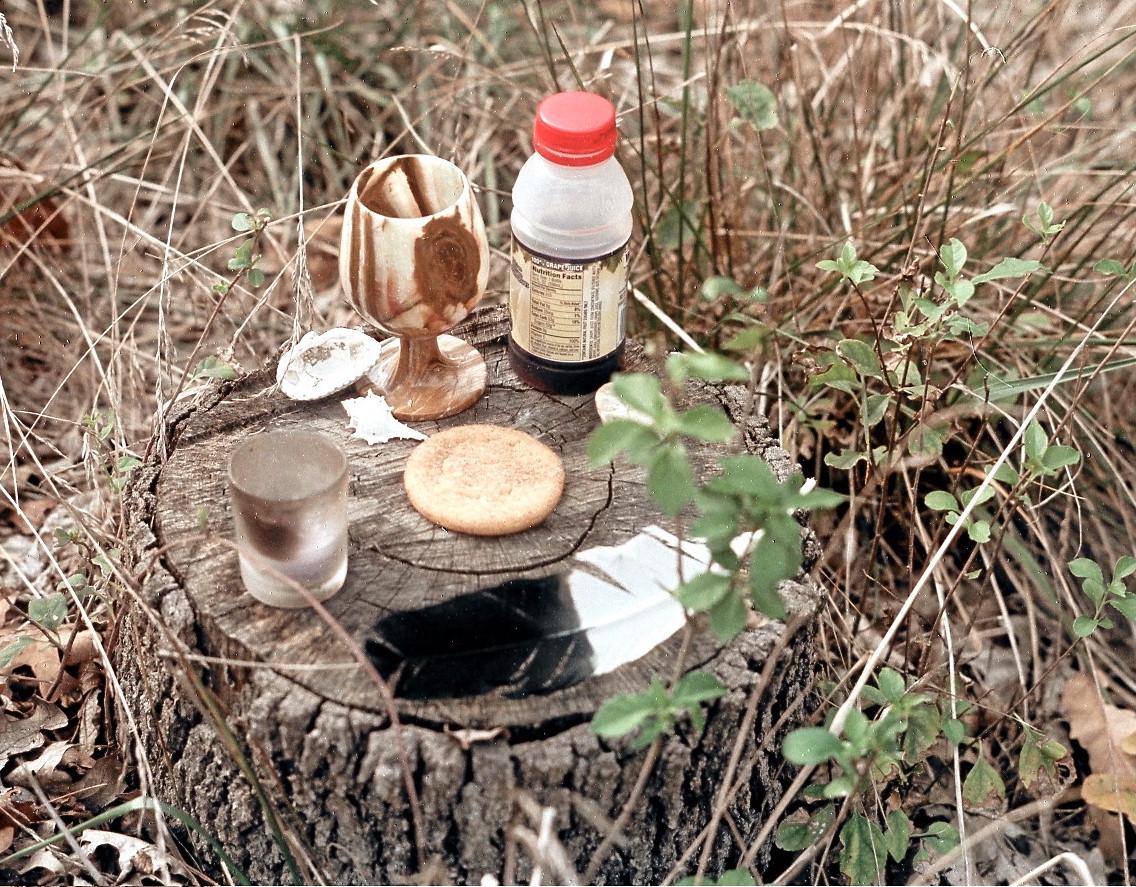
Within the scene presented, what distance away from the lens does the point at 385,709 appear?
5.00 feet

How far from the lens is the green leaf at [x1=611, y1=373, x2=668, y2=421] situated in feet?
4.38

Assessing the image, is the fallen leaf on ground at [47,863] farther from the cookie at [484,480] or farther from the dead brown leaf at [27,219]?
the dead brown leaf at [27,219]

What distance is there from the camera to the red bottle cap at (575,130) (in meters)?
1.71

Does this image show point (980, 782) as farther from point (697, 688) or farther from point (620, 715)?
point (620, 715)

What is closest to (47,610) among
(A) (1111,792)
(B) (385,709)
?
(B) (385,709)

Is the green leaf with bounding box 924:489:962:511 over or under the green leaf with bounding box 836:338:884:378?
under

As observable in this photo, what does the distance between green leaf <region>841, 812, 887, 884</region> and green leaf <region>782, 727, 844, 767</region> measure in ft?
1.22

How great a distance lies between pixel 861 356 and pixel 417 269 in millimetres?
743

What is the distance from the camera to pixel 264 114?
10.7ft

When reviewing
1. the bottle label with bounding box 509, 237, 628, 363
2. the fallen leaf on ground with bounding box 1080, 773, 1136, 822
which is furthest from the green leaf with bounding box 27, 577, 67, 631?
the fallen leaf on ground with bounding box 1080, 773, 1136, 822

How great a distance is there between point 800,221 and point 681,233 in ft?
1.71

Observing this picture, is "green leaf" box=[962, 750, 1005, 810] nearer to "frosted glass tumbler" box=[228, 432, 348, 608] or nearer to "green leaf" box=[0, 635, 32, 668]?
"frosted glass tumbler" box=[228, 432, 348, 608]

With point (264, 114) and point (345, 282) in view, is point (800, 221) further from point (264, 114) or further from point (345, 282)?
point (264, 114)

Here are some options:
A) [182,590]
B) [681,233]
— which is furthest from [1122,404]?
[182,590]
